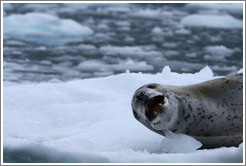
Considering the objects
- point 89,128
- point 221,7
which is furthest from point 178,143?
point 221,7

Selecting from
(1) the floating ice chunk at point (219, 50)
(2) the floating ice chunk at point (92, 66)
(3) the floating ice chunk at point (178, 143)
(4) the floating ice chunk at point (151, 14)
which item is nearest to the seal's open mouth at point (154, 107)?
(3) the floating ice chunk at point (178, 143)

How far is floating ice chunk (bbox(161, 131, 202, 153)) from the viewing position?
3715mm

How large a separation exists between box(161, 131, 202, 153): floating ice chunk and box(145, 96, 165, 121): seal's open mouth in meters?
0.21

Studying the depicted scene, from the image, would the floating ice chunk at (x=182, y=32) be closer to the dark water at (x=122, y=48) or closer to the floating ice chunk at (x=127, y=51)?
the dark water at (x=122, y=48)

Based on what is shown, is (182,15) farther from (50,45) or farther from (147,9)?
(50,45)

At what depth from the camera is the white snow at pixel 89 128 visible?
351cm

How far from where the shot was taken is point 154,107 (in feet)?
12.2

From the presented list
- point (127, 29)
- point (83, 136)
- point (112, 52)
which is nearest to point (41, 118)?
point (83, 136)

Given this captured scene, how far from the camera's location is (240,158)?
3508 millimetres

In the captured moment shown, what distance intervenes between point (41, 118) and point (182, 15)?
9.98m

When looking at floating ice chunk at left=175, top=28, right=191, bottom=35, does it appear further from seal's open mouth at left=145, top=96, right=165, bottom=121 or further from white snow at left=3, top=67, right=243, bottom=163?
seal's open mouth at left=145, top=96, right=165, bottom=121

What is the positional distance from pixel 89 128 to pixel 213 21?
29.8ft

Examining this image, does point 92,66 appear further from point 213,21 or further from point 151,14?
point 151,14

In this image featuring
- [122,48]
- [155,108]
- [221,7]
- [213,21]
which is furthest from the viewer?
[221,7]
